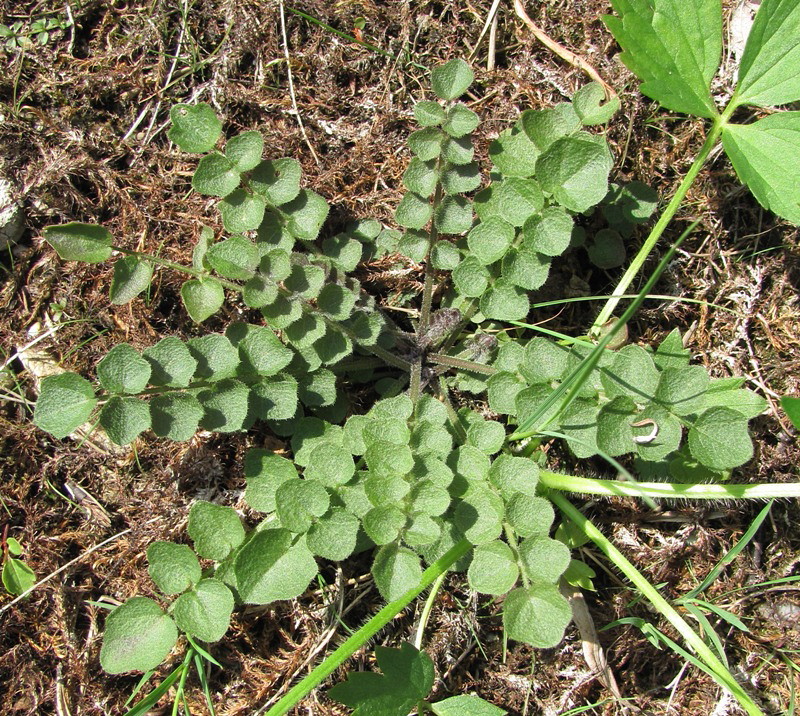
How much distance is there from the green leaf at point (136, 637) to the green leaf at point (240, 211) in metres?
1.21

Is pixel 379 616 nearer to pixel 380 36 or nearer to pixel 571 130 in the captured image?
pixel 571 130

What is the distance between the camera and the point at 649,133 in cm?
292

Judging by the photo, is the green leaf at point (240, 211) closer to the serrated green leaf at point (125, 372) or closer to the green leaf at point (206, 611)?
the serrated green leaf at point (125, 372)

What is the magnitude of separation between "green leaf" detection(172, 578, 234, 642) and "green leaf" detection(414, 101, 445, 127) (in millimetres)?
1570

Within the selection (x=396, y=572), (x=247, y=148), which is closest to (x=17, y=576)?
(x=396, y=572)

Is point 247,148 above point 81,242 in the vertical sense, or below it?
above

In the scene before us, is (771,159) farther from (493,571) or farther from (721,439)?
(493,571)

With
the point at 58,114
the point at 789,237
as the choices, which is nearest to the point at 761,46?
the point at 789,237

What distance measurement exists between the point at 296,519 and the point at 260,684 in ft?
3.38

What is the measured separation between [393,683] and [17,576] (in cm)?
156

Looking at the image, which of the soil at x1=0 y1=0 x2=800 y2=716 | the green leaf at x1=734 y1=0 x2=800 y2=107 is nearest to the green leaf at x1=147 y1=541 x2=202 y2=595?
the soil at x1=0 y1=0 x2=800 y2=716

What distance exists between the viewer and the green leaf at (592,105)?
7.58ft

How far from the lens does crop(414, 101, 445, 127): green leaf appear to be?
2242mm

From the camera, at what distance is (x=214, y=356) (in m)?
2.15
